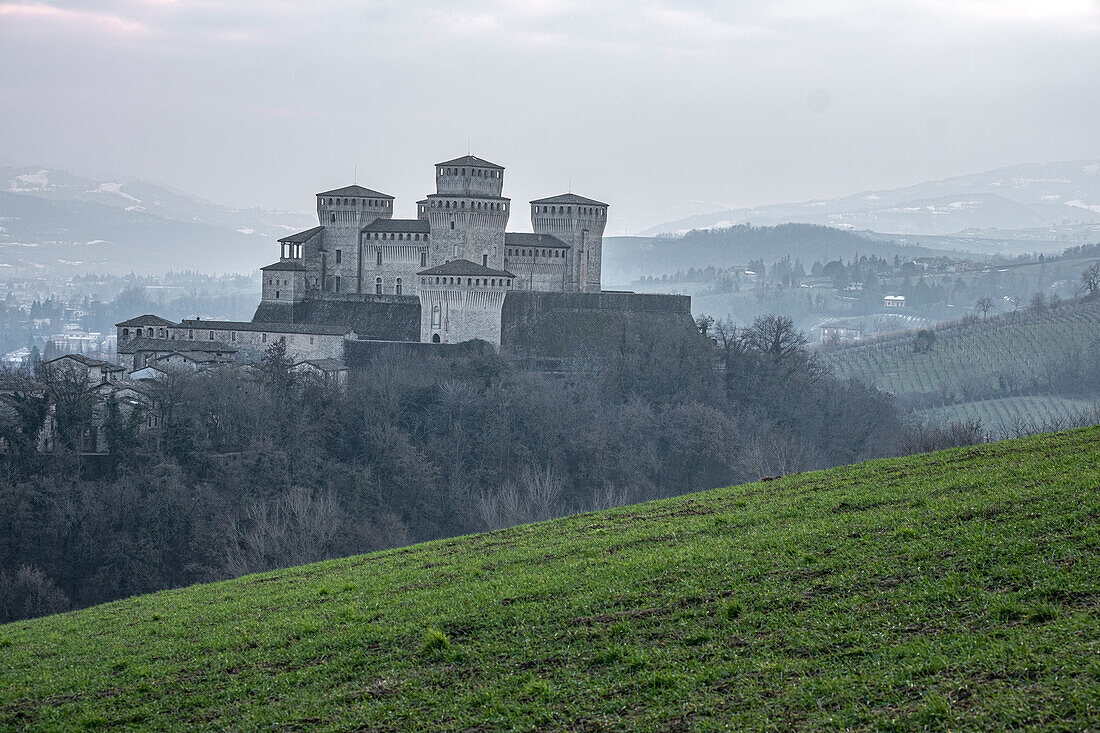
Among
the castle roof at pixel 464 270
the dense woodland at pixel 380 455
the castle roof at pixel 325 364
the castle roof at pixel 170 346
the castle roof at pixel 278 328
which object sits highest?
the castle roof at pixel 464 270

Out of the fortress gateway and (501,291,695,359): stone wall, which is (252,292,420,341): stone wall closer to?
the fortress gateway

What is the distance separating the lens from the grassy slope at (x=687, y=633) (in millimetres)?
10680

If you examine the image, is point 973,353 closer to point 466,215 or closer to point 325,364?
point 466,215

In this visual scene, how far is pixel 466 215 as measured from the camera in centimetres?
5941

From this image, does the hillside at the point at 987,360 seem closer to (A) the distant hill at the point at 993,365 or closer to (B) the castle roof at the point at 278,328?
(A) the distant hill at the point at 993,365

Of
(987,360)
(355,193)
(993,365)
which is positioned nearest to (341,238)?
(355,193)

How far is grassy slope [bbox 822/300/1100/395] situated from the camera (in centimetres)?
9062

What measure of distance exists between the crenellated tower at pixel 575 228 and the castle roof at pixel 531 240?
416mm

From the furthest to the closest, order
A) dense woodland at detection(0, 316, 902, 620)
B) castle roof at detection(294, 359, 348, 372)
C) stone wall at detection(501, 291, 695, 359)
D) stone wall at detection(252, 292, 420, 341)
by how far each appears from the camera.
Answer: stone wall at detection(501, 291, 695, 359), stone wall at detection(252, 292, 420, 341), castle roof at detection(294, 359, 348, 372), dense woodland at detection(0, 316, 902, 620)

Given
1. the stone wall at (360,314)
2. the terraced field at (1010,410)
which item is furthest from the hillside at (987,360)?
the stone wall at (360,314)

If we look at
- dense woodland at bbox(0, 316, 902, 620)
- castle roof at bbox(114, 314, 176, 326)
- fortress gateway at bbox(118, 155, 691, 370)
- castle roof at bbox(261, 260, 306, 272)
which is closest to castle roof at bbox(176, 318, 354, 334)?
fortress gateway at bbox(118, 155, 691, 370)

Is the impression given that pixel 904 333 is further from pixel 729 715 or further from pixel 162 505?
pixel 729 715

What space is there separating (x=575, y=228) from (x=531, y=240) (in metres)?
2.36

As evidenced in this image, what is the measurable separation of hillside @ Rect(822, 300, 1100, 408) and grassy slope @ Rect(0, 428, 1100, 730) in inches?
2569
